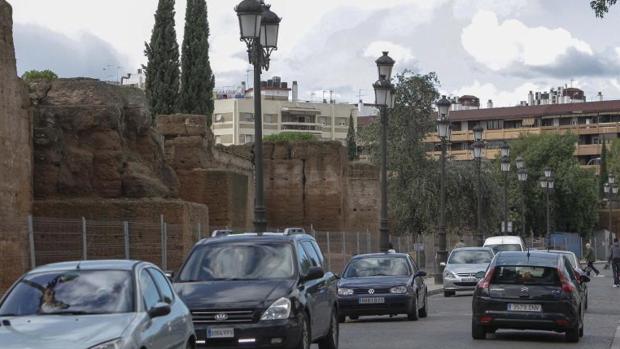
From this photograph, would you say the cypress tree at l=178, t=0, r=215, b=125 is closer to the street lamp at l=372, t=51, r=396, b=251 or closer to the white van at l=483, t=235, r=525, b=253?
the white van at l=483, t=235, r=525, b=253

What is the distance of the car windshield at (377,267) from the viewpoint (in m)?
26.4

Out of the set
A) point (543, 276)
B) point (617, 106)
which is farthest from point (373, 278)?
point (617, 106)

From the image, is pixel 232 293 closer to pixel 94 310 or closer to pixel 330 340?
pixel 330 340

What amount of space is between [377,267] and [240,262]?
33.6ft

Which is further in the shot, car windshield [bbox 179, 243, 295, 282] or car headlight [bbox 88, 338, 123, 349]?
car windshield [bbox 179, 243, 295, 282]

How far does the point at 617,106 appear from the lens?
507 feet

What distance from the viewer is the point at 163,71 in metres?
73.0

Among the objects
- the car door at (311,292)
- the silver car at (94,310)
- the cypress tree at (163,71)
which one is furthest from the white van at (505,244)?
the cypress tree at (163,71)

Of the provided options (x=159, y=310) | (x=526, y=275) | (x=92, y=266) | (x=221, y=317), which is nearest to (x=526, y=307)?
(x=526, y=275)

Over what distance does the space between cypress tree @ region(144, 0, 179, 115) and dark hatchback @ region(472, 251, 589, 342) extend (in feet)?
174

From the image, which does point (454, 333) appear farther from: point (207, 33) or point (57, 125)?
point (207, 33)

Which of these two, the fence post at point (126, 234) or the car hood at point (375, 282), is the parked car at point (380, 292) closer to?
the car hood at point (375, 282)

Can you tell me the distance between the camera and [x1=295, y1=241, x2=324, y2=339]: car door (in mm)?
16344

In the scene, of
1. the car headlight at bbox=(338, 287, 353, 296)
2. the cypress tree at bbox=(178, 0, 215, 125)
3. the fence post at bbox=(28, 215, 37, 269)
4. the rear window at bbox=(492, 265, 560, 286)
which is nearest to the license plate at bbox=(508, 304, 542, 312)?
the rear window at bbox=(492, 265, 560, 286)
